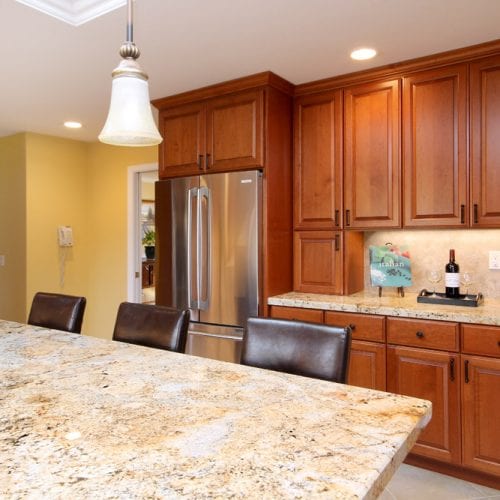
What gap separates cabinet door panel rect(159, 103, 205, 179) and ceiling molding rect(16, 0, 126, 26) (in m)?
1.09

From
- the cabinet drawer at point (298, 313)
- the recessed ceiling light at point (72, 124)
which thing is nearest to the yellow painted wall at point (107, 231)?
the recessed ceiling light at point (72, 124)

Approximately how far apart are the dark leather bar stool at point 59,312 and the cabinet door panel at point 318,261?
1.44m

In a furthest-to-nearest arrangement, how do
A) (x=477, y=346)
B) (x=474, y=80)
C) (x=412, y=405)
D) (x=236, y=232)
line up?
(x=236, y=232) < (x=474, y=80) < (x=477, y=346) < (x=412, y=405)

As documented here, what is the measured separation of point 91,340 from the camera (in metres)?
1.77

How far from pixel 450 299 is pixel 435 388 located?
0.51 meters

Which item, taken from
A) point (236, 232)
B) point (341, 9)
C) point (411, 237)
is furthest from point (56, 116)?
point (411, 237)

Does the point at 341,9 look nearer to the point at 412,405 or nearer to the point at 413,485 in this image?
the point at 412,405

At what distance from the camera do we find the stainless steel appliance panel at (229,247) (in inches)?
109

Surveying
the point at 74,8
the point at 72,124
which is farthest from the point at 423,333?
the point at 72,124

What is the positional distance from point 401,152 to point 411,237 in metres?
0.59

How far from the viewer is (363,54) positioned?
2.46 m

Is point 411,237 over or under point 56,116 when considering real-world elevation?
under

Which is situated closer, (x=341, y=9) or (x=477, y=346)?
(x=341, y=9)

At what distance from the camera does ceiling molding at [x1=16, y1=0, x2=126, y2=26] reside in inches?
77.9
